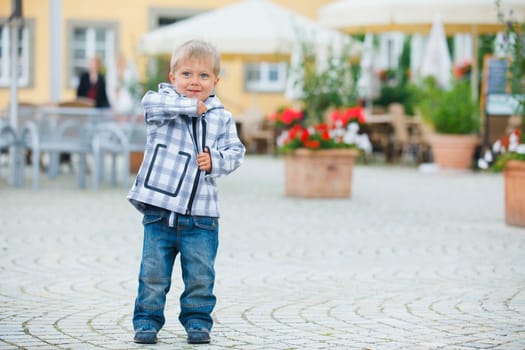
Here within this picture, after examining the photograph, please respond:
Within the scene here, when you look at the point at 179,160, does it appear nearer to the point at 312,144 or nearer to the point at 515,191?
the point at 515,191

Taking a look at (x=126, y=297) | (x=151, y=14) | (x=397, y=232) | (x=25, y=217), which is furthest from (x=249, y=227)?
(x=151, y=14)

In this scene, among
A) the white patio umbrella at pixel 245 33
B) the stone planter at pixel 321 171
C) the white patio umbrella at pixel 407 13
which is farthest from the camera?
the white patio umbrella at pixel 245 33

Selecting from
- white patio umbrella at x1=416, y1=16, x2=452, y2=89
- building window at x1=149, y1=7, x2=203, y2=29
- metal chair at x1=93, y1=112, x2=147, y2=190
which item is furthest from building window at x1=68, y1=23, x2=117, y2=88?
metal chair at x1=93, y1=112, x2=147, y2=190

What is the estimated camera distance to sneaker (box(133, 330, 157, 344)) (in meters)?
5.03

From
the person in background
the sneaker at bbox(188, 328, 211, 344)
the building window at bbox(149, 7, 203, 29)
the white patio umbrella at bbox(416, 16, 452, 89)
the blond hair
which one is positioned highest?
the building window at bbox(149, 7, 203, 29)

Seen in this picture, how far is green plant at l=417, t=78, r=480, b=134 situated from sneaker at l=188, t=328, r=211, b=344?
46.7 feet

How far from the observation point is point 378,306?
6.25 metres

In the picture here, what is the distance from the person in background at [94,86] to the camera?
1841 centimetres

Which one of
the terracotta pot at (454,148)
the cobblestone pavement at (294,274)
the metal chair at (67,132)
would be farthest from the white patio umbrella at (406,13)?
the metal chair at (67,132)

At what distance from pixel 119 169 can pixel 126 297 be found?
40.8 ft

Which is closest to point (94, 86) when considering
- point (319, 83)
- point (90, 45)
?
point (319, 83)

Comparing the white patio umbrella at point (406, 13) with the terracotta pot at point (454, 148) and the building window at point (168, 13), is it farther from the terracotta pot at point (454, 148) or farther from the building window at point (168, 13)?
the building window at point (168, 13)

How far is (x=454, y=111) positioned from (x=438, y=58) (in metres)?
2.82

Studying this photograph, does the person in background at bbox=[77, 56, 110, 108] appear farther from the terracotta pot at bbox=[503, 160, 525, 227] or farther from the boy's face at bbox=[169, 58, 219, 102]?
the boy's face at bbox=[169, 58, 219, 102]
